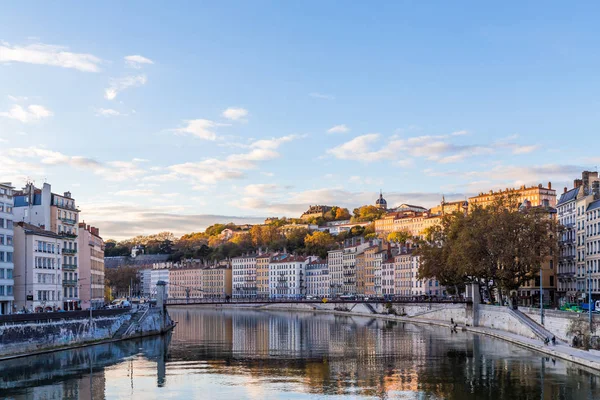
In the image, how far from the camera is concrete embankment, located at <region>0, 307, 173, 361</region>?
5588 centimetres

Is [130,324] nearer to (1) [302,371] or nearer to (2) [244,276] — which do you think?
(1) [302,371]

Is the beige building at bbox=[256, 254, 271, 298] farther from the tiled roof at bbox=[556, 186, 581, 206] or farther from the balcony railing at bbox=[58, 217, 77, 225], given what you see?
the balcony railing at bbox=[58, 217, 77, 225]

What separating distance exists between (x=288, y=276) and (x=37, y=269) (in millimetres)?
107672

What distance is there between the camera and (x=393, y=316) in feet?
358

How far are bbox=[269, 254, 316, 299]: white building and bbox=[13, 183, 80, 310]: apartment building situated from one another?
9398 cm

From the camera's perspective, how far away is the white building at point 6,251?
67.6m

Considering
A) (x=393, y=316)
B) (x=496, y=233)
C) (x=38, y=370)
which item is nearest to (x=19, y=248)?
(x=38, y=370)

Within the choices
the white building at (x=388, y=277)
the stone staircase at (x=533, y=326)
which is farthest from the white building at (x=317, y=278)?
the stone staircase at (x=533, y=326)

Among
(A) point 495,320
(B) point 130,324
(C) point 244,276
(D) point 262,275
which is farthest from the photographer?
(C) point 244,276

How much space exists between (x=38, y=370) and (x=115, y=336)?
72.9 feet

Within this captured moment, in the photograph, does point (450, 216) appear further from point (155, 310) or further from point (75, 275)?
point (75, 275)

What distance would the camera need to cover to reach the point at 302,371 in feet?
170

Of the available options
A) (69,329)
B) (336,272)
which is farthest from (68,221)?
(336,272)

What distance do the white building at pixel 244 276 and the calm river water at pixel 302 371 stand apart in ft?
366
